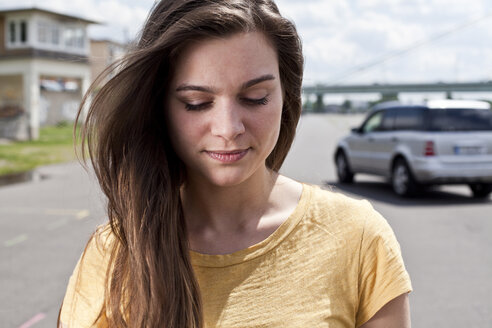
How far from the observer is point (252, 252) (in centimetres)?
169

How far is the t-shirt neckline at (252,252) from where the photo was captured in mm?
1675

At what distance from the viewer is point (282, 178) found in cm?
198

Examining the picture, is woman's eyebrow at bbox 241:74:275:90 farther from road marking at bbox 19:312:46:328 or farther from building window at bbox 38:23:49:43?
building window at bbox 38:23:49:43

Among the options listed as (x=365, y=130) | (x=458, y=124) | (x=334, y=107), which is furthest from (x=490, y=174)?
(x=334, y=107)

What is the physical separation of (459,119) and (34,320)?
8308 millimetres

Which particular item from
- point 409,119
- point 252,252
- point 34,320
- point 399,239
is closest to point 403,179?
point 409,119

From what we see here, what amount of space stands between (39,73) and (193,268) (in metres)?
37.8

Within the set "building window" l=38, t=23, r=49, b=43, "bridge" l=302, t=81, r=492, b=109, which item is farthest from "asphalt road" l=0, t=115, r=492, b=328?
"bridge" l=302, t=81, r=492, b=109

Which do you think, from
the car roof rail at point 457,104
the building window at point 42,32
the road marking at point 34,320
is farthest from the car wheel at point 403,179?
the building window at point 42,32

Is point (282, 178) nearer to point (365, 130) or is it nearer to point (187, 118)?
point (187, 118)

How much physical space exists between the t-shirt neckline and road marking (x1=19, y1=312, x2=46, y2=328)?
3.76 m

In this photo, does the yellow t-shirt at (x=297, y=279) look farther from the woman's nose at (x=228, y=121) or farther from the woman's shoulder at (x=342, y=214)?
the woman's nose at (x=228, y=121)

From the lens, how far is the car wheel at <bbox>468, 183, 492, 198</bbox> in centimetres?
1187

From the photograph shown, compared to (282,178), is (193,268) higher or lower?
lower
